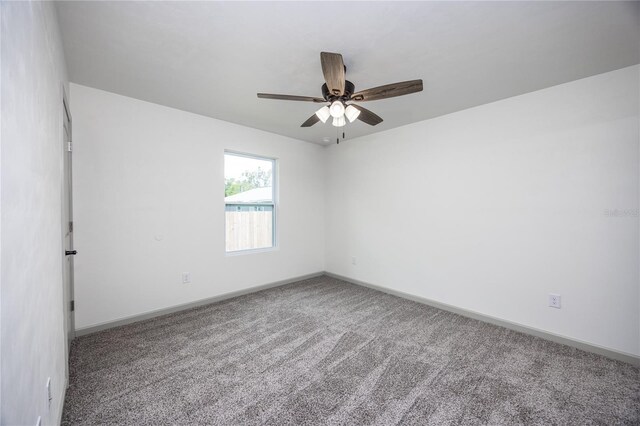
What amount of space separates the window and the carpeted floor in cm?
126

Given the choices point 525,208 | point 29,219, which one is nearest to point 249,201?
point 29,219

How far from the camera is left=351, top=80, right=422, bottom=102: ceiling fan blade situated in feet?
6.43

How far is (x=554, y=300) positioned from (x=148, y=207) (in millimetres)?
4416

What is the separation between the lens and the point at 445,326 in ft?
9.91

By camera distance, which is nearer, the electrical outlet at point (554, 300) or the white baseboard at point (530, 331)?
the white baseboard at point (530, 331)

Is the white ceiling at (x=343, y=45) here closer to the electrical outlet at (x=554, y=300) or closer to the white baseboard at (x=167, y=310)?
the electrical outlet at (x=554, y=300)

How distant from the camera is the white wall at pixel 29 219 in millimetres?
828

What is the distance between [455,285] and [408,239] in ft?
2.75

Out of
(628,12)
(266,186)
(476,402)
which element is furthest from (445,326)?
(266,186)

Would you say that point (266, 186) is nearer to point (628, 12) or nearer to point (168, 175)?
point (168, 175)

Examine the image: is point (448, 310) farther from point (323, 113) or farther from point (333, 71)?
point (333, 71)

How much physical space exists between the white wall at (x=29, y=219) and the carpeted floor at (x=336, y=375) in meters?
0.59

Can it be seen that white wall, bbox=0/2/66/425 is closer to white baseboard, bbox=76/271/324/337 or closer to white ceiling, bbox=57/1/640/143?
white ceiling, bbox=57/1/640/143

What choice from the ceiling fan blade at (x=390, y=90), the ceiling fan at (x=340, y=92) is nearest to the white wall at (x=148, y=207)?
the ceiling fan at (x=340, y=92)
